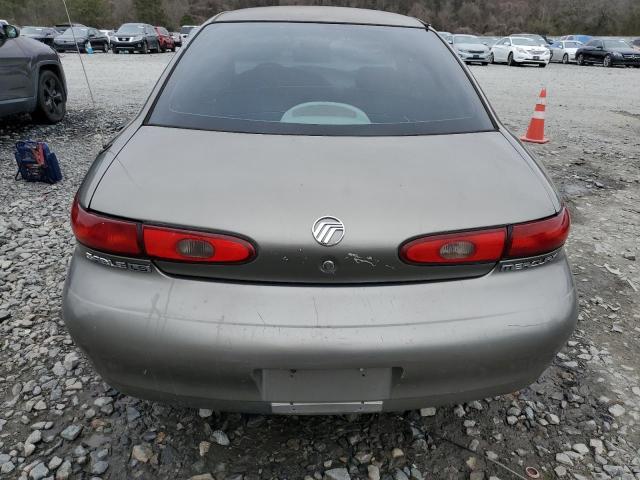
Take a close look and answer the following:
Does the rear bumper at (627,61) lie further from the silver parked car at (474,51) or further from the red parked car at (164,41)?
the red parked car at (164,41)

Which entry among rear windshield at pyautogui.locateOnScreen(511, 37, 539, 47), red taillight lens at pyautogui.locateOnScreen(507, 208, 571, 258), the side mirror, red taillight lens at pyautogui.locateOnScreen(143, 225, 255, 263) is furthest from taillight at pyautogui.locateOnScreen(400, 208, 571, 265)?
rear windshield at pyautogui.locateOnScreen(511, 37, 539, 47)

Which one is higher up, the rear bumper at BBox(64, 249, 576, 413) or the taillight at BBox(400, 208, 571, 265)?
the taillight at BBox(400, 208, 571, 265)

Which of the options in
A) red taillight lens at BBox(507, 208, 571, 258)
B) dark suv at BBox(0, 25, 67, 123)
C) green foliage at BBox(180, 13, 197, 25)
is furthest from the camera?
green foliage at BBox(180, 13, 197, 25)

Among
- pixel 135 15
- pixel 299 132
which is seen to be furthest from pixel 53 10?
pixel 299 132

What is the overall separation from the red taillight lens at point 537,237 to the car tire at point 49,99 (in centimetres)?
673

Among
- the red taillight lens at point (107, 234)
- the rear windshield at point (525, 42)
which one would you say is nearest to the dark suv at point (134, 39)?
the rear windshield at point (525, 42)

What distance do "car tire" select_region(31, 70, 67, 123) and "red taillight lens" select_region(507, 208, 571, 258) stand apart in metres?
6.73

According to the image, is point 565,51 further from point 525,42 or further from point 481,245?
point 481,245

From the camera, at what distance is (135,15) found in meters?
58.5

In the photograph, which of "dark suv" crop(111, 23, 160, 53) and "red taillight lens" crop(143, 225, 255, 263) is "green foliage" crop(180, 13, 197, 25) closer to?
"dark suv" crop(111, 23, 160, 53)

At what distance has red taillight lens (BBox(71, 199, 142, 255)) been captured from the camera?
1.50m

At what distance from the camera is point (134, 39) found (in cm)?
2505

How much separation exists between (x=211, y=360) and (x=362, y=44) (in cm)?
172

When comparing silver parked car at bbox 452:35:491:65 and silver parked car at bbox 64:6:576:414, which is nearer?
Result: silver parked car at bbox 64:6:576:414
